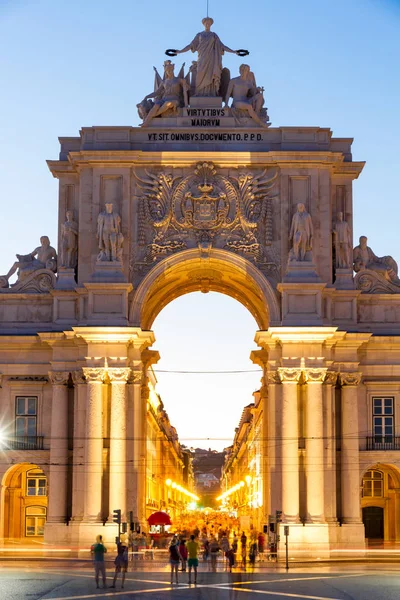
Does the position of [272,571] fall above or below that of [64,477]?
below

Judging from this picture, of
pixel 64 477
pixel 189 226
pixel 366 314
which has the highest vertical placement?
pixel 189 226

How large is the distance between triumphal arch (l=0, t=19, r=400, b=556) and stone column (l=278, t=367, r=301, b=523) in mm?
71

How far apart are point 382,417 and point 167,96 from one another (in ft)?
67.1

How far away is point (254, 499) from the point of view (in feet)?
359

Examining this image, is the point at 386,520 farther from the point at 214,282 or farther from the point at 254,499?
the point at 254,499

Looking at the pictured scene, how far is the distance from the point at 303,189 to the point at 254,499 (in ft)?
156

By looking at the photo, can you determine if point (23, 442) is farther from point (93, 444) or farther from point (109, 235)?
point (109, 235)

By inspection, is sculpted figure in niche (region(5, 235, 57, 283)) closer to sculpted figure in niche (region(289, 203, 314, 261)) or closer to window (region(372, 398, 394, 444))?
sculpted figure in niche (region(289, 203, 314, 261))

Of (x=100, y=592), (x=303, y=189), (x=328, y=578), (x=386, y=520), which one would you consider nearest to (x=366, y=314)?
(x=303, y=189)

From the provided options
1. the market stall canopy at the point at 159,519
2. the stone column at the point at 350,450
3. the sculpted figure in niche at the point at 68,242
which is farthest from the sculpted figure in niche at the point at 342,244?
the market stall canopy at the point at 159,519

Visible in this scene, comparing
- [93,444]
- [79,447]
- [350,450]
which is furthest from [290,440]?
[79,447]

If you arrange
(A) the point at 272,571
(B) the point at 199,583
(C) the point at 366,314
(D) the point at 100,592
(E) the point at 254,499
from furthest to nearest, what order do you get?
(E) the point at 254,499
(C) the point at 366,314
(A) the point at 272,571
(B) the point at 199,583
(D) the point at 100,592

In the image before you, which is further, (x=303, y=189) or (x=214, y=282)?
(x=214, y=282)

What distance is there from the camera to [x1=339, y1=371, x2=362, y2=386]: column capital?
6644 centimetres
